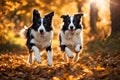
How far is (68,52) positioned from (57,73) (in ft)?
7.87

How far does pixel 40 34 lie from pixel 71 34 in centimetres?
150

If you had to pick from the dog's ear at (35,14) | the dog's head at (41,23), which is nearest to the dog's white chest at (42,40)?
the dog's head at (41,23)

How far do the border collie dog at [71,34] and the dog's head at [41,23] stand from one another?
861mm

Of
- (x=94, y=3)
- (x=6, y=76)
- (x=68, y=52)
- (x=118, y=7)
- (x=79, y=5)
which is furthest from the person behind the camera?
(x=79, y=5)

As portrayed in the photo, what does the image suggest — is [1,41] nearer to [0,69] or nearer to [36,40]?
[36,40]

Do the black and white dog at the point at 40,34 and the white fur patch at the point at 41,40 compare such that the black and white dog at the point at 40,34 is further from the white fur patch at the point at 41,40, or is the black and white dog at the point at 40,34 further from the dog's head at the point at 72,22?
the dog's head at the point at 72,22

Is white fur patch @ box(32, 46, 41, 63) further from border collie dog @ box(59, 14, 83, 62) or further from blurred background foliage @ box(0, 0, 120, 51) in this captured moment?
blurred background foliage @ box(0, 0, 120, 51)

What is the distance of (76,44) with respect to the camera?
11.8m

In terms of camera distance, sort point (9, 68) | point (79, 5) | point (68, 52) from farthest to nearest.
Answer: point (79, 5) < point (68, 52) < point (9, 68)

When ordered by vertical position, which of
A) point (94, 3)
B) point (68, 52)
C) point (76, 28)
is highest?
point (94, 3)

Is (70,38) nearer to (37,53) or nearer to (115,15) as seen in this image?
(37,53)

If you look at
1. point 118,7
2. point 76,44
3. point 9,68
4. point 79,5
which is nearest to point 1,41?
point 118,7

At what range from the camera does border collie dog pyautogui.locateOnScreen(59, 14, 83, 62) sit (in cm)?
1135

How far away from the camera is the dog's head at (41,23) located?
33.8 feet
